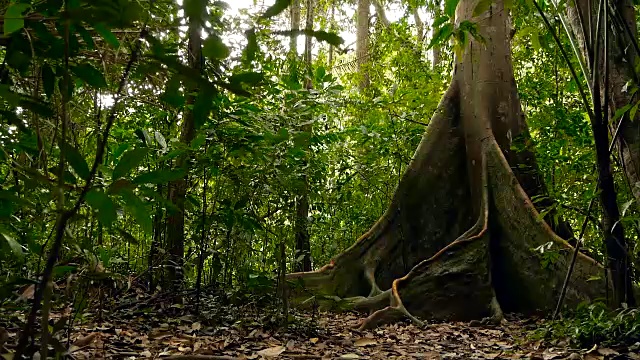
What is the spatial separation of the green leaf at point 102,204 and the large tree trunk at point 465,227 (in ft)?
11.4

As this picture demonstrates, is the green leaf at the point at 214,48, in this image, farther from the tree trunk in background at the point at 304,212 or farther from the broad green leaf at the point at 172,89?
the tree trunk in background at the point at 304,212

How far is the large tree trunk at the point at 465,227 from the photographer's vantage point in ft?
15.4

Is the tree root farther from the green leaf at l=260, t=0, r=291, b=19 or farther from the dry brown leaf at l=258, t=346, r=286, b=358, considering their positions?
the green leaf at l=260, t=0, r=291, b=19

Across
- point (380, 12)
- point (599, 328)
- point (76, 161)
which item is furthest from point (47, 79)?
point (380, 12)

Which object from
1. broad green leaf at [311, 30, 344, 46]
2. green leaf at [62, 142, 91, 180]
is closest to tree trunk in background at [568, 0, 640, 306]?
broad green leaf at [311, 30, 344, 46]

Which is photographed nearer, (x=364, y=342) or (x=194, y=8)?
(x=194, y=8)

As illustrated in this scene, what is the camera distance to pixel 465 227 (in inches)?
222

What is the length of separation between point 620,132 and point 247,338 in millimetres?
2100

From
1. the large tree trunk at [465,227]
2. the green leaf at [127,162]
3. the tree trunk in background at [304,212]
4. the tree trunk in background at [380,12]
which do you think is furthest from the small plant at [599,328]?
the tree trunk in background at [380,12]

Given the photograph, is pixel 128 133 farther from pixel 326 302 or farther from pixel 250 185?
pixel 326 302

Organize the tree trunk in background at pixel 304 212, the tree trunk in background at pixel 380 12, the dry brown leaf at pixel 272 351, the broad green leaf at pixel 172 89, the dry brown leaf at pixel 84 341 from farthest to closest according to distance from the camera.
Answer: the tree trunk in background at pixel 380 12, the tree trunk in background at pixel 304 212, the dry brown leaf at pixel 272 351, the dry brown leaf at pixel 84 341, the broad green leaf at pixel 172 89

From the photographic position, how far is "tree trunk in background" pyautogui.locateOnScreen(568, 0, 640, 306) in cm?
262

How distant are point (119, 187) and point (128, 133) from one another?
3754 millimetres

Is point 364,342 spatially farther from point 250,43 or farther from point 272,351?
point 250,43
